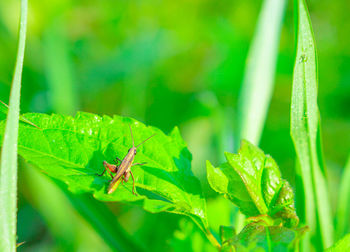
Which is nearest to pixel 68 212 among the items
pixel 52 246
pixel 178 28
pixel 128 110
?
pixel 52 246

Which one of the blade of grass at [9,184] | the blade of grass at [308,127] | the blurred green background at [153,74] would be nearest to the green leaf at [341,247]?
the blade of grass at [308,127]

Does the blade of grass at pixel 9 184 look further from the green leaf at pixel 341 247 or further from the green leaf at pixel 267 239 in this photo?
the green leaf at pixel 341 247

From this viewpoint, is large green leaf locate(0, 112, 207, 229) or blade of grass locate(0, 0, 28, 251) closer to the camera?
blade of grass locate(0, 0, 28, 251)

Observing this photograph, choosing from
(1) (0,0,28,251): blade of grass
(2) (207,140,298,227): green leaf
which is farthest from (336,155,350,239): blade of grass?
(1) (0,0,28,251): blade of grass

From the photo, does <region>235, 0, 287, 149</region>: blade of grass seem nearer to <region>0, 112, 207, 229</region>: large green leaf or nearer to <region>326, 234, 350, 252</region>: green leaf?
<region>0, 112, 207, 229</region>: large green leaf

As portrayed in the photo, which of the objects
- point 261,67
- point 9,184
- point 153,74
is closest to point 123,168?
point 9,184

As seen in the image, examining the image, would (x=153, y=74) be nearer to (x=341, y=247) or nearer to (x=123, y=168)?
(x=123, y=168)
